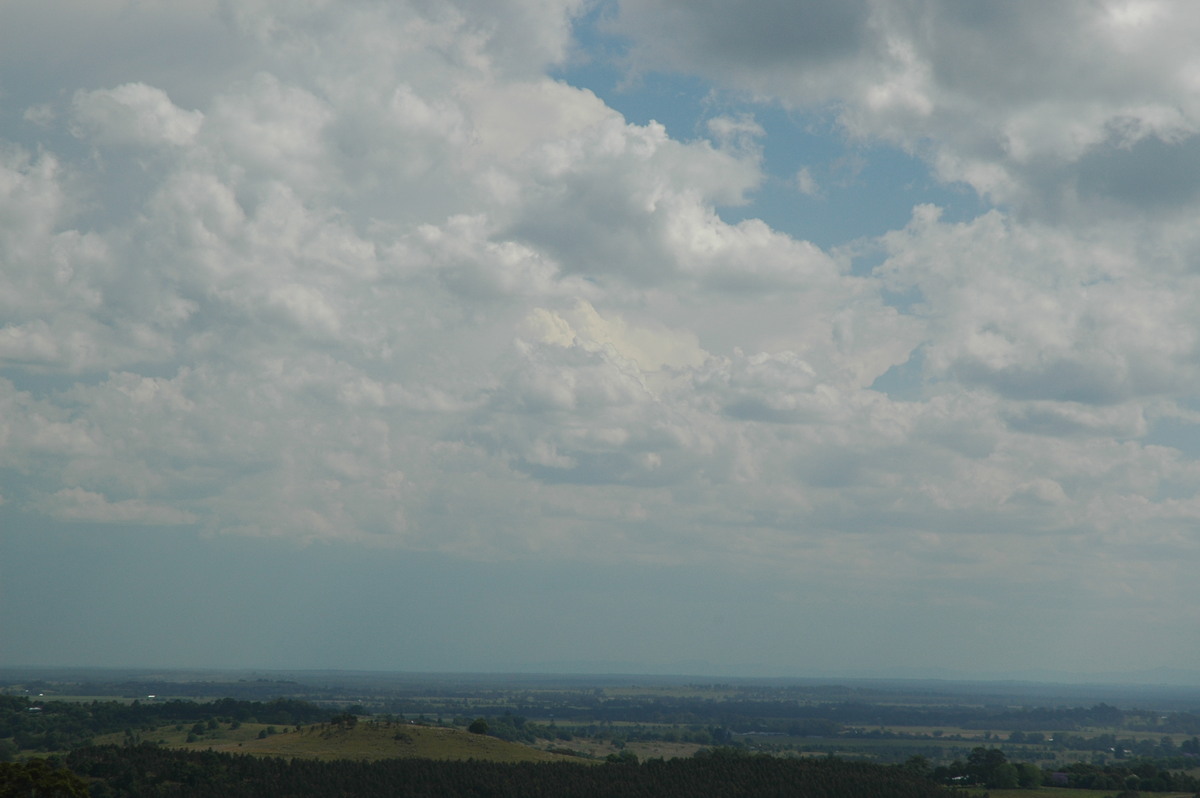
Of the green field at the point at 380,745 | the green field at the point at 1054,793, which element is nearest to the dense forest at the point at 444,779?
the green field at the point at 1054,793

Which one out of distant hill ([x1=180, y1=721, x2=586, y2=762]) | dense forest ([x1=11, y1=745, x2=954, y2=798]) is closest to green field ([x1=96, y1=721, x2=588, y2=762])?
distant hill ([x1=180, y1=721, x2=586, y2=762])

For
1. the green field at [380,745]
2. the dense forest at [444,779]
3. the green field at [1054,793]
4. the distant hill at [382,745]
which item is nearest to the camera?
the dense forest at [444,779]

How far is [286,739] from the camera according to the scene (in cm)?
16538

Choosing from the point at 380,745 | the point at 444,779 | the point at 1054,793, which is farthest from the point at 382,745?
the point at 1054,793

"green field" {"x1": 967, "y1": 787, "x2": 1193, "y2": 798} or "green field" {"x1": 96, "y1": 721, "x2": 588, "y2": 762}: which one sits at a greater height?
"green field" {"x1": 96, "y1": 721, "x2": 588, "y2": 762}

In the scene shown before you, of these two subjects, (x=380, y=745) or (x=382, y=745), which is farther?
(x=380, y=745)

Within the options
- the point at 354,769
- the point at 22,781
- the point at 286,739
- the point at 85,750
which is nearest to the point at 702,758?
the point at 354,769

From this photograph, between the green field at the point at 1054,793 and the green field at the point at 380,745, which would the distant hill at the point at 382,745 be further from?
the green field at the point at 1054,793

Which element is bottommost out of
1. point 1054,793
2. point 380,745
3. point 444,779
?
point 1054,793

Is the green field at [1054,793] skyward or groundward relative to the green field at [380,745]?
groundward

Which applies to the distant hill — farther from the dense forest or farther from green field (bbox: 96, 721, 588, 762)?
the dense forest

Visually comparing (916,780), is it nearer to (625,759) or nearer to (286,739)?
(625,759)

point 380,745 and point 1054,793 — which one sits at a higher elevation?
point 380,745

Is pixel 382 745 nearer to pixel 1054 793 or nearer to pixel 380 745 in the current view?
pixel 380 745
